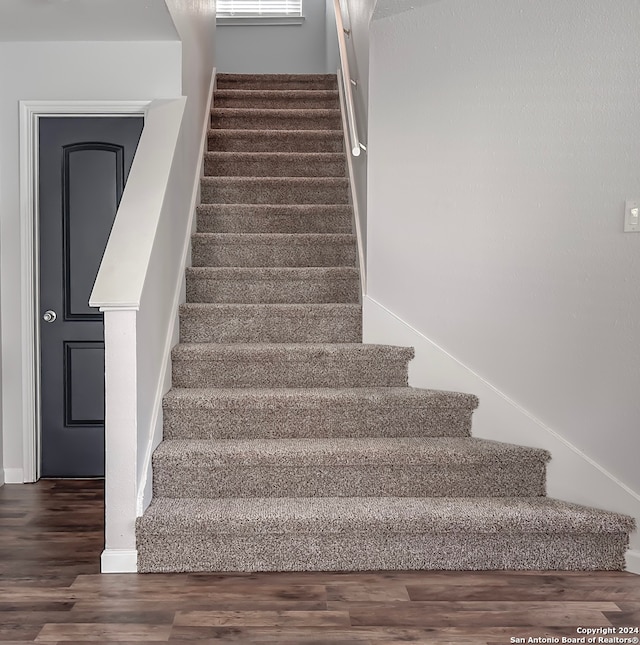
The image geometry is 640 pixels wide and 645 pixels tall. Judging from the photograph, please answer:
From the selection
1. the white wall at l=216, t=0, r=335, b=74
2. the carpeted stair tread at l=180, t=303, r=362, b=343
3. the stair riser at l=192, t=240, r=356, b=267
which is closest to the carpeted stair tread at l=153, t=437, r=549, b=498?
the carpeted stair tread at l=180, t=303, r=362, b=343

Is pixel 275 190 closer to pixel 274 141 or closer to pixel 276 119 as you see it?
pixel 274 141

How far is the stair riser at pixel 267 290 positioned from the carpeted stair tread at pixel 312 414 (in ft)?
2.52

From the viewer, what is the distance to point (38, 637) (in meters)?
1.90

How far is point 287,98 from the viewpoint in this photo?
510 centimetres

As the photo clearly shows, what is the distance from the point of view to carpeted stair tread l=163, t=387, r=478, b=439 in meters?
2.74

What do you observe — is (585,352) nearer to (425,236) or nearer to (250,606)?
(425,236)

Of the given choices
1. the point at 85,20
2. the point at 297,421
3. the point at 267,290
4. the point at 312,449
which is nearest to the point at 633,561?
the point at 312,449

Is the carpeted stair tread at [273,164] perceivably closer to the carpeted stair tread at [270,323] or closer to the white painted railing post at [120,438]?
the carpeted stair tread at [270,323]

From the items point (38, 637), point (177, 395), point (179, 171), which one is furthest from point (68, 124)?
point (38, 637)

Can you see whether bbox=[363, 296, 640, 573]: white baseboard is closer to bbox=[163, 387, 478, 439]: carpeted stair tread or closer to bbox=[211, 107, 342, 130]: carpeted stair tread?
bbox=[163, 387, 478, 439]: carpeted stair tread

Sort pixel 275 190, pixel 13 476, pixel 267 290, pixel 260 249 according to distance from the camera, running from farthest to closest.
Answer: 1. pixel 275 190
2. pixel 260 249
3. pixel 267 290
4. pixel 13 476

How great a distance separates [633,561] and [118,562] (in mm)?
1835

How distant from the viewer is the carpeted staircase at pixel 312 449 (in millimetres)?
2332

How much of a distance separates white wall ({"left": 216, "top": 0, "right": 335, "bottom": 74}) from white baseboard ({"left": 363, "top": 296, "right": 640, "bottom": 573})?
3.81m
